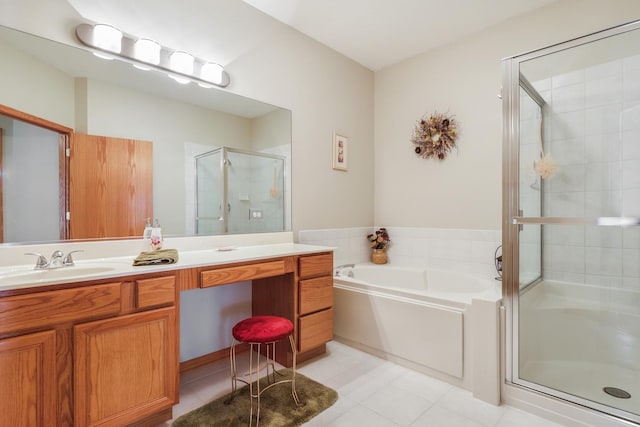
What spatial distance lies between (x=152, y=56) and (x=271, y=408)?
7.40 feet

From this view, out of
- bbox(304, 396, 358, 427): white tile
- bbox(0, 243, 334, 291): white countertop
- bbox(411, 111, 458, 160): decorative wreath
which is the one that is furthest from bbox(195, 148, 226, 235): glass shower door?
bbox(411, 111, 458, 160): decorative wreath

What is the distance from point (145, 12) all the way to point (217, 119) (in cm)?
75

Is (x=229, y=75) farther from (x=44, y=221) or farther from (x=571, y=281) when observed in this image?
(x=571, y=281)

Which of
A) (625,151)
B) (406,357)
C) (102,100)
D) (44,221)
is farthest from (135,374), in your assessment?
A: (625,151)

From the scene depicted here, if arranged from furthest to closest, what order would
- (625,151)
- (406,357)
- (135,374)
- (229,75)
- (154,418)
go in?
(229,75) < (406,357) < (625,151) < (154,418) < (135,374)

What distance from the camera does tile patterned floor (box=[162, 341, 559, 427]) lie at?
5.22 ft

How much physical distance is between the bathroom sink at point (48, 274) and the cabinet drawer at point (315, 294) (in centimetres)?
114

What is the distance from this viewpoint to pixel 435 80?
119 inches

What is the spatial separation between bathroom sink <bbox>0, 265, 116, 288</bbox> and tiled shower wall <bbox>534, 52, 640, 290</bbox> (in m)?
2.39

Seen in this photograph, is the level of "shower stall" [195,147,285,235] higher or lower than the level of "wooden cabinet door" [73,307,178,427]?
higher

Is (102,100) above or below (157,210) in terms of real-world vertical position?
above

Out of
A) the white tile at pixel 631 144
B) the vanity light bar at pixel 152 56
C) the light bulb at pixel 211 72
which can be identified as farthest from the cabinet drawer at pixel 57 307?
the white tile at pixel 631 144

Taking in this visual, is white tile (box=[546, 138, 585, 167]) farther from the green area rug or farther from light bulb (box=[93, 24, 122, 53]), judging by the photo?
light bulb (box=[93, 24, 122, 53])

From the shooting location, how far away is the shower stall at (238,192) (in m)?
2.18
